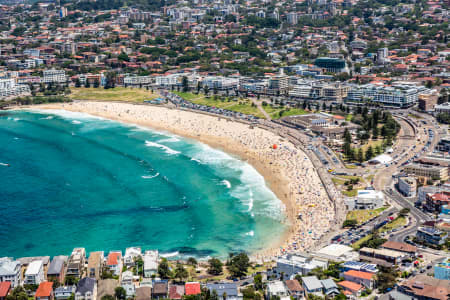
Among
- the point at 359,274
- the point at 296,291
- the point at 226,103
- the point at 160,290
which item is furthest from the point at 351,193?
the point at 226,103

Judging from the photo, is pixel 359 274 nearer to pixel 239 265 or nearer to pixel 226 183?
pixel 239 265

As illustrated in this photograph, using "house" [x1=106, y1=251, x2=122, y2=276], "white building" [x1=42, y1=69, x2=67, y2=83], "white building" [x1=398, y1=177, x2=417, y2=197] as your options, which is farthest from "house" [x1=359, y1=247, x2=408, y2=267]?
"white building" [x1=42, y1=69, x2=67, y2=83]

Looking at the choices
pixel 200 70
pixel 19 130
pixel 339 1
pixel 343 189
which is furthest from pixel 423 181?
pixel 339 1

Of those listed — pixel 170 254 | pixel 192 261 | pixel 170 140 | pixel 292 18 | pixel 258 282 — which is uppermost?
pixel 292 18

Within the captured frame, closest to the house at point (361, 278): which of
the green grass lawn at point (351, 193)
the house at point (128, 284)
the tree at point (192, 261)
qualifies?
the tree at point (192, 261)

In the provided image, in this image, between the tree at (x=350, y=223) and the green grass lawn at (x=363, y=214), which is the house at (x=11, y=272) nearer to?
the tree at (x=350, y=223)

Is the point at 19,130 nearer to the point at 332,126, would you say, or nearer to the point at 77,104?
the point at 77,104

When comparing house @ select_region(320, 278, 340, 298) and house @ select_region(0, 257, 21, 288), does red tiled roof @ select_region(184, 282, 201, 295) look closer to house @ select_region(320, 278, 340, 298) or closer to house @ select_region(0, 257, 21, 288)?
house @ select_region(320, 278, 340, 298)
